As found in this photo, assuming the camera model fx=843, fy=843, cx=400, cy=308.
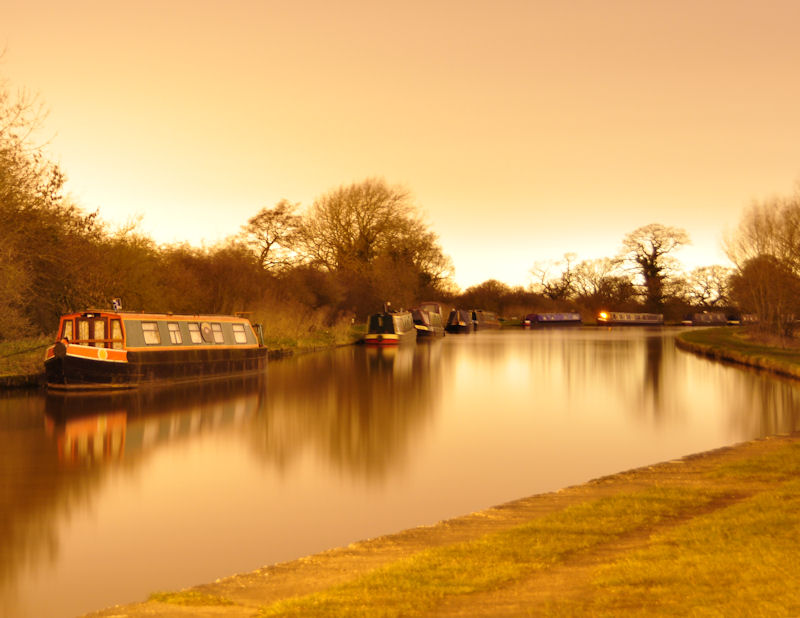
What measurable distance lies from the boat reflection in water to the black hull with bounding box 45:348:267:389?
26 cm

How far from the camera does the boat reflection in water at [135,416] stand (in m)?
11.6

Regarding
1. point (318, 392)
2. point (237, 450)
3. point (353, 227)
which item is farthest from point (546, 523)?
point (353, 227)

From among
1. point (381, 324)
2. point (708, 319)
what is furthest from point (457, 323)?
point (708, 319)

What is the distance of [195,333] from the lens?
66.9 ft

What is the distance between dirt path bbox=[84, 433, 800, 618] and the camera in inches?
178

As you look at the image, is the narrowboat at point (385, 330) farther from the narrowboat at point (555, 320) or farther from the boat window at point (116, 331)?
the narrowboat at point (555, 320)

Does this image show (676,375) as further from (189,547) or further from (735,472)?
(189,547)

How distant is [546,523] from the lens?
630 centimetres

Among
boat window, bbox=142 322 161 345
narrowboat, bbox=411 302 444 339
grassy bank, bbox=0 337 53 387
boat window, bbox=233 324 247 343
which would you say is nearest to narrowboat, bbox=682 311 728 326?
narrowboat, bbox=411 302 444 339

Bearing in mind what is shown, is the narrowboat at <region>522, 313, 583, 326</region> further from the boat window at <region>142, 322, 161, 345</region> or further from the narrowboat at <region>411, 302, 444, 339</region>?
the boat window at <region>142, 322, 161, 345</region>

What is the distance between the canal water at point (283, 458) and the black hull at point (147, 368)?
1.66ft

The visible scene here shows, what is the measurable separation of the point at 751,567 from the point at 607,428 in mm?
9299

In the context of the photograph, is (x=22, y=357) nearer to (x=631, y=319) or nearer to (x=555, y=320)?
(x=555, y=320)

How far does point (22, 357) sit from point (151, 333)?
2847 mm
